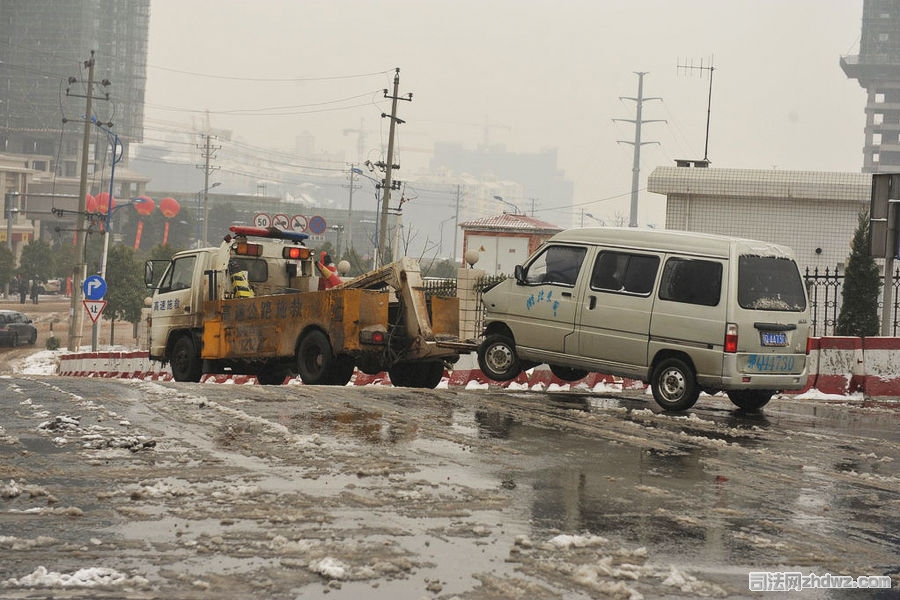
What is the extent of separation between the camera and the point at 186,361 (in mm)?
20062

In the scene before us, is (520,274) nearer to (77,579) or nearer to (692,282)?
(692,282)

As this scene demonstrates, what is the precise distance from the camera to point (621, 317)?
47.1 ft

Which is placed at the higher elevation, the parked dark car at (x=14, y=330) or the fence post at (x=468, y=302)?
the fence post at (x=468, y=302)

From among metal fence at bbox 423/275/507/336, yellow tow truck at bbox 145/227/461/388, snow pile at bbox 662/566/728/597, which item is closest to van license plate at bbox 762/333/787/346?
yellow tow truck at bbox 145/227/461/388

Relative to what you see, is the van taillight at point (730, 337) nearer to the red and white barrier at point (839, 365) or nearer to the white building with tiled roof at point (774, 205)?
the red and white barrier at point (839, 365)

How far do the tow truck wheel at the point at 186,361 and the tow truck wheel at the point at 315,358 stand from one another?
3154mm

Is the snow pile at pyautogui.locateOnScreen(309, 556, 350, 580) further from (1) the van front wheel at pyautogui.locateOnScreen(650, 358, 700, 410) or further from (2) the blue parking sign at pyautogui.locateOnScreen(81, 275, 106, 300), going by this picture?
(2) the blue parking sign at pyautogui.locateOnScreen(81, 275, 106, 300)

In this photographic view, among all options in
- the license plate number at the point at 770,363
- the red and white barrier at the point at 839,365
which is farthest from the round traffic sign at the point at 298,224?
the license plate number at the point at 770,363

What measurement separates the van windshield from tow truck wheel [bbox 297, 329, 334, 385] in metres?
5.86

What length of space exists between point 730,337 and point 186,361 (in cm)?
1002

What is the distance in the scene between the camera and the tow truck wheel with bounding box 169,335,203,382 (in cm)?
1984

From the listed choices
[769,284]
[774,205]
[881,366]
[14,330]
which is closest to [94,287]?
[14,330]

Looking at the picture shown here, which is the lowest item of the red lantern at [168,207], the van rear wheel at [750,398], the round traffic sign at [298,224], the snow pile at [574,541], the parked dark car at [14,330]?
the parked dark car at [14,330]

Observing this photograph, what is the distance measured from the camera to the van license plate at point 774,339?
13.8m
